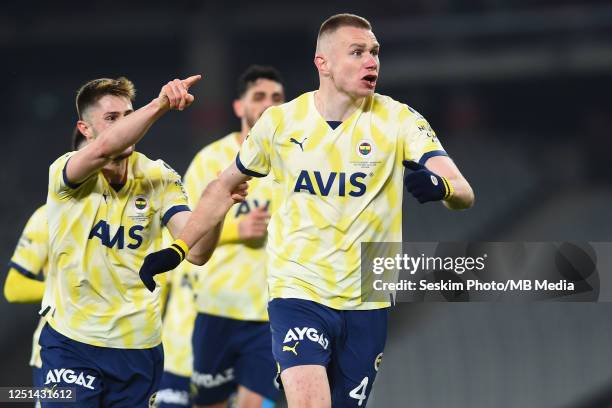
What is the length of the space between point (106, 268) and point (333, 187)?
120 centimetres

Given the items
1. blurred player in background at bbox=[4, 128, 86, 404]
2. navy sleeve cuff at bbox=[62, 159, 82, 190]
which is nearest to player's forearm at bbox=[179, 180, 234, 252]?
navy sleeve cuff at bbox=[62, 159, 82, 190]

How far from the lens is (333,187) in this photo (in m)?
→ 5.14

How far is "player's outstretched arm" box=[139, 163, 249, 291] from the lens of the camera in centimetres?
497

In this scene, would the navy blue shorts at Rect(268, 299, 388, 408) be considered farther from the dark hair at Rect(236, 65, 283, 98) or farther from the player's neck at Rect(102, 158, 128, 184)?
the dark hair at Rect(236, 65, 283, 98)

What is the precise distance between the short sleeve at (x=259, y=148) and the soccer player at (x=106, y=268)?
16cm

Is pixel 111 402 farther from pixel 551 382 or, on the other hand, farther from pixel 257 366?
pixel 551 382

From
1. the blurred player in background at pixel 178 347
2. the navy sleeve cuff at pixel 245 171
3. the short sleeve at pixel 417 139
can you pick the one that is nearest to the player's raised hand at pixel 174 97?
the navy sleeve cuff at pixel 245 171

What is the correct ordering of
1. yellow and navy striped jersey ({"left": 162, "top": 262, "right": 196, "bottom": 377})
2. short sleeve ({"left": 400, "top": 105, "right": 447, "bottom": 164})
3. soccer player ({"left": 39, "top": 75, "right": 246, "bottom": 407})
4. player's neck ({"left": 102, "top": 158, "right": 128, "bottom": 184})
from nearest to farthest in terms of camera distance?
short sleeve ({"left": 400, "top": 105, "right": 447, "bottom": 164}) → soccer player ({"left": 39, "top": 75, "right": 246, "bottom": 407}) → player's neck ({"left": 102, "top": 158, "right": 128, "bottom": 184}) → yellow and navy striped jersey ({"left": 162, "top": 262, "right": 196, "bottom": 377})

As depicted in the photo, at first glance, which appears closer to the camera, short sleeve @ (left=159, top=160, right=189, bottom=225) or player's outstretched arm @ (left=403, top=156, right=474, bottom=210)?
player's outstretched arm @ (left=403, top=156, right=474, bottom=210)

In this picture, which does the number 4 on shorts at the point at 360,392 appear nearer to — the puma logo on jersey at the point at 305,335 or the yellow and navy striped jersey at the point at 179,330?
the puma logo on jersey at the point at 305,335

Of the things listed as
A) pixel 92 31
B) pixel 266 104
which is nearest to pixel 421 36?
pixel 92 31

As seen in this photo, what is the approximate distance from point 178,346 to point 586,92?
30.8 feet

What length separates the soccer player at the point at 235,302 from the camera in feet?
23.7

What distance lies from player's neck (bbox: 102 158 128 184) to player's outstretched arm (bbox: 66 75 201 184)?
0.24 meters
